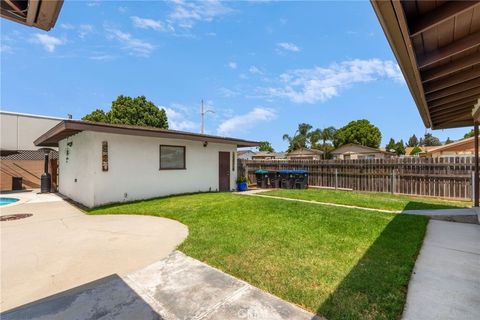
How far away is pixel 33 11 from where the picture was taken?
1566 mm

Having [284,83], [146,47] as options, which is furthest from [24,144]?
[284,83]

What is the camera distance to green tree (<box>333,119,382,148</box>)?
131 feet

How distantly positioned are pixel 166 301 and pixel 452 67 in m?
4.45

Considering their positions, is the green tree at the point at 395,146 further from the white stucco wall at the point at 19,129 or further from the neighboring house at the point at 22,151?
the white stucco wall at the point at 19,129

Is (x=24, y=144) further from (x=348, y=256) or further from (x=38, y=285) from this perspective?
(x=348, y=256)

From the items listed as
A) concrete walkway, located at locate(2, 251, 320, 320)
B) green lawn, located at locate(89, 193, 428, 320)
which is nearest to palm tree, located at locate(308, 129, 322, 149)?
green lawn, located at locate(89, 193, 428, 320)

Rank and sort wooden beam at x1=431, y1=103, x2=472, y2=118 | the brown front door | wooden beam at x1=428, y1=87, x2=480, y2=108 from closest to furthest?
wooden beam at x1=428, y1=87, x2=480, y2=108, wooden beam at x1=431, y1=103, x2=472, y2=118, the brown front door

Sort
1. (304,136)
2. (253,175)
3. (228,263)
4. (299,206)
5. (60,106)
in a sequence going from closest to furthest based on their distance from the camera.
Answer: (228,263)
(299,206)
(253,175)
(60,106)
(304,136)

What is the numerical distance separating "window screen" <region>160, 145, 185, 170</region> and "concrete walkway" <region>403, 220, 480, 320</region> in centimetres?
847

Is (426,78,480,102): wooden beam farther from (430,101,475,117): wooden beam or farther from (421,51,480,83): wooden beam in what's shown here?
(430,101,475,117): wooden beam

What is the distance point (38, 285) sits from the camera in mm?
2797

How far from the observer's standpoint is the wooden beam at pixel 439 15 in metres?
1.84

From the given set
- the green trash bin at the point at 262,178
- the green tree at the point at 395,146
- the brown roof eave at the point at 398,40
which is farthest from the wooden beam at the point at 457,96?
Answer: the green tree at the point at 395,146

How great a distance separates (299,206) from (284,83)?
13.9 metres
